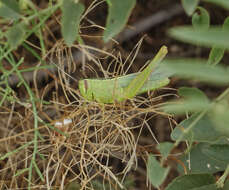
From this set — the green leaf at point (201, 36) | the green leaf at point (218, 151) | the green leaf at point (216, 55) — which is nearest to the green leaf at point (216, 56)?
the green leaf at point (216, 55)

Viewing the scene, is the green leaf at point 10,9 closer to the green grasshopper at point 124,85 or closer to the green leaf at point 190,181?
the green grasshopper at point 124,85

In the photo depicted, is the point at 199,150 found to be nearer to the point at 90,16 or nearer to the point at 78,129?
the point at 78,129

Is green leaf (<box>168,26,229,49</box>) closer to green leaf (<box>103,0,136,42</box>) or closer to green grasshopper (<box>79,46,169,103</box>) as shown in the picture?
green leaf (<box>103,0,136,42</box>)

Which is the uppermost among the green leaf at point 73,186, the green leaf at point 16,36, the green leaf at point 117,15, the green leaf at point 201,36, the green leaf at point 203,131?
the green leaf at point 201,36

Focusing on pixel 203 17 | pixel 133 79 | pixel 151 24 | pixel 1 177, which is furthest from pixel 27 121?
pixel 151 24

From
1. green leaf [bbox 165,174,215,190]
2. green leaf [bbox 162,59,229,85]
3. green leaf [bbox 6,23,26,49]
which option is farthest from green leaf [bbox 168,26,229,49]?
green leaf [bbox 165,174,215,190]
